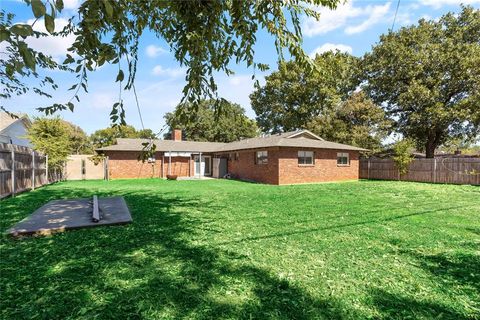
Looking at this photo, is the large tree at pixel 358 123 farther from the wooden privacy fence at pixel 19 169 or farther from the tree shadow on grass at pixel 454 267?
the wooden privacy fence at pixel 19 169

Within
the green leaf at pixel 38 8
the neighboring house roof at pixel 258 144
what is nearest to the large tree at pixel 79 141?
the neighboring house roof at pixel 258 144

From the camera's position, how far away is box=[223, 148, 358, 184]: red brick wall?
1822 cm

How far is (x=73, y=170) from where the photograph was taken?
22.4 m

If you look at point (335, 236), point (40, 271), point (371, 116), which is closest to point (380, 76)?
point (371, 116)

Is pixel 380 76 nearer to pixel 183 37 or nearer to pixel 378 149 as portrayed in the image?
pixel 378 149

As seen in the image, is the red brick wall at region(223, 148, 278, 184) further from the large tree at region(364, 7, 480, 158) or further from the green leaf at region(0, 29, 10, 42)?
the green leaf at region(0, 29, 10, 42)

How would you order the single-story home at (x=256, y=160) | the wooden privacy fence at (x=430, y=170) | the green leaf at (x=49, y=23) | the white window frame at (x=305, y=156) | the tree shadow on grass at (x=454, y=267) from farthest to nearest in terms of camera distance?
the white window frame at (x=305, y=156)
the single-story home at (x=256, y=160)
the wooden privacy fence at (x=430, y=170)
the tree shadow on grass at (x=454, y=267)
the green leaf at (x=49, y=23)

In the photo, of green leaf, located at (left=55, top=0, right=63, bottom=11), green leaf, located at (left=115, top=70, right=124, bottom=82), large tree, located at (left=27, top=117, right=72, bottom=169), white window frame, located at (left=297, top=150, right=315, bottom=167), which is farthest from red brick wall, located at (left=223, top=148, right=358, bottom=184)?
green leaf, located at (left=55, top=0, right=63, bottom=11)

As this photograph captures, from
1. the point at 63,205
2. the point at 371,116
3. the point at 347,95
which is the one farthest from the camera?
the point at 347,95

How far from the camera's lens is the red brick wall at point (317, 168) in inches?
720

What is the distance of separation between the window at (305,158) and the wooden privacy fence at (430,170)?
703 centimetres

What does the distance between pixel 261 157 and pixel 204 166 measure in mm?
8910

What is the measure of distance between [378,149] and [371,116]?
3.34 m

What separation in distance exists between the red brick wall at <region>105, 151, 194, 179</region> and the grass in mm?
17186
